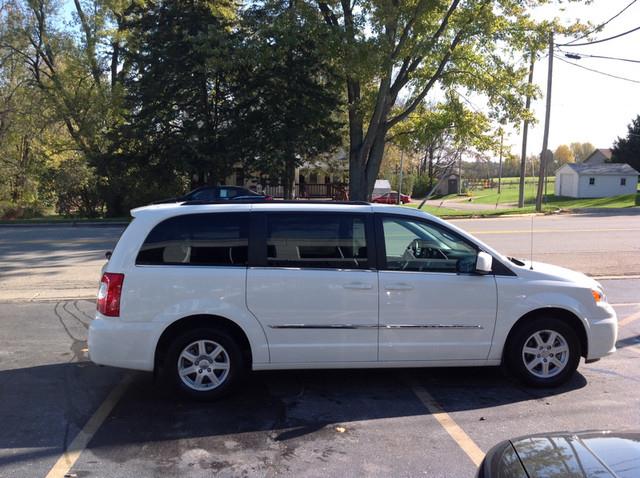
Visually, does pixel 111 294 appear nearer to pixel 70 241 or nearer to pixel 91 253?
pixel 91 253

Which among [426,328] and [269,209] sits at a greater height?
[269,209]

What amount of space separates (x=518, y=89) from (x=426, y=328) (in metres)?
19.9

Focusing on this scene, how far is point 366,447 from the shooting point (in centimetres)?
397

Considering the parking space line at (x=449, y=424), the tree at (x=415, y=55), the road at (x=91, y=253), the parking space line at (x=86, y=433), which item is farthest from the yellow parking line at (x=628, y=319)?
the tree at (x=415, y=55)

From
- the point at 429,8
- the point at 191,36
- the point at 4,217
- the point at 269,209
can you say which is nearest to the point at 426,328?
the point at 269,209

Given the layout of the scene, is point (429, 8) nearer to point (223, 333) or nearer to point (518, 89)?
point (518, 89)

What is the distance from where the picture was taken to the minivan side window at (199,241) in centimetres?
480

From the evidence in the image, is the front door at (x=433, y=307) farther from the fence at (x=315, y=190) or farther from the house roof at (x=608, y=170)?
the house roof at (x=608, y=170)

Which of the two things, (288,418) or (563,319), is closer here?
(288,418)

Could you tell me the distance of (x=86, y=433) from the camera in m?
4.20

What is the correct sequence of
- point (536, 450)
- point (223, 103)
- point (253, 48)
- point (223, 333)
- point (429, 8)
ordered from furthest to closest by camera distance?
1. point (223, 103)
2. point (253, 48)
3. point (429, 8)
4. point (223, 333)
5. point (536, 450)

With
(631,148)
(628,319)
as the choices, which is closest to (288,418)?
(628,319)

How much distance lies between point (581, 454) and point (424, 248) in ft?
10.2

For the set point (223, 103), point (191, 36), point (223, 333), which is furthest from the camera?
point (223, 103)
